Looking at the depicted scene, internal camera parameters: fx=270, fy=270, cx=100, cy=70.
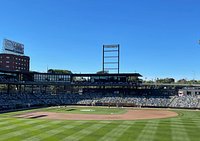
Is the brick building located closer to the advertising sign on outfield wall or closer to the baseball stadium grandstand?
the advertising sign on outfield wall

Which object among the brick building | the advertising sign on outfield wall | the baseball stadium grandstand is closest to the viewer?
the baseball stadium grandstand

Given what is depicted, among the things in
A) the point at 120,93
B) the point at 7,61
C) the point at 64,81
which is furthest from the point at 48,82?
the point at 7,61

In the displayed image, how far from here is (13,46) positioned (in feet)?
389

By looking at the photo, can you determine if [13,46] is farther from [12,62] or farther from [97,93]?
[12,62]

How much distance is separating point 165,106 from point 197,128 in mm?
47441

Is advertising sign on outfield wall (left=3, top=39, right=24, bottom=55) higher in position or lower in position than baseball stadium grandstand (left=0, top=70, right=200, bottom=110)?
higher

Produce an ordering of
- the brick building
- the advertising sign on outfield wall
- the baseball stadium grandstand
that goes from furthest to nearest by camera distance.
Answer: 1. the brick building
2. the advertising sign on outfield wall
3. the baseball stadium grandstand

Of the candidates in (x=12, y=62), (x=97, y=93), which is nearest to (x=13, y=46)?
(x=97, y=93)

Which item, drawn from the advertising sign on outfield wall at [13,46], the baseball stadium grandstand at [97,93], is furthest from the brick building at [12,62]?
the baseball stadium grandstand at [97,93]

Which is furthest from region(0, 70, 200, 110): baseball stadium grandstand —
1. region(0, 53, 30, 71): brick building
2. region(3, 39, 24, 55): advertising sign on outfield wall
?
region(0, 53, 30, 71): brick building

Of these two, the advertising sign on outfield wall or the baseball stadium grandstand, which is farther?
the advertising sign on outfield wall

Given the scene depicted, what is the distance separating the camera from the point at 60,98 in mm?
108062

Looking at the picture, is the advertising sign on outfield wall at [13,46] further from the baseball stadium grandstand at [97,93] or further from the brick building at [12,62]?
the brick building at [12,62]

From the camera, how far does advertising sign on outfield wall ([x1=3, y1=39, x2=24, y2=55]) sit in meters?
114
